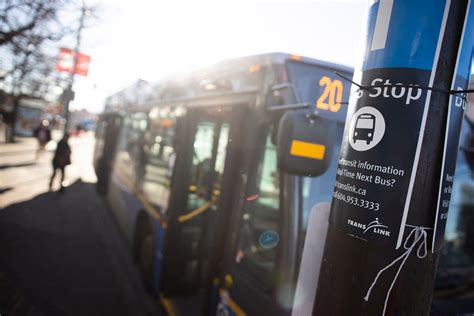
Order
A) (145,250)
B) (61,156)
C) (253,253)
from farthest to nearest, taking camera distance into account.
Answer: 1. (61,156)
2. (145,250)
3. (253,253)

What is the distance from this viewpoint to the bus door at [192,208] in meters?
4.05

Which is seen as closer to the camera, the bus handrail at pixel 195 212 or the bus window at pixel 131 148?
the bus handrail at pixel 195 212

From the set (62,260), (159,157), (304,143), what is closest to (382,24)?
(304,143)

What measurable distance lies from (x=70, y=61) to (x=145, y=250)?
7.72 metres

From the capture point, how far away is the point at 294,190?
7.95ft

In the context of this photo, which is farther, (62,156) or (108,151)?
(108,151)

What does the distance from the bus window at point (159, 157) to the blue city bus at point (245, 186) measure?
0.02 meters

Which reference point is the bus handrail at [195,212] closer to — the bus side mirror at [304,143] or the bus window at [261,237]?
the bus window at [261,237]

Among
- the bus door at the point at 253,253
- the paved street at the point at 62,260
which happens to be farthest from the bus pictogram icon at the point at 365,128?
the paved street at the point at 62,260

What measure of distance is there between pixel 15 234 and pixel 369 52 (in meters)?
6.63

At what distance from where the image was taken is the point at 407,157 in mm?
1046

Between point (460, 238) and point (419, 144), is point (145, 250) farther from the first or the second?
point (419, 144)

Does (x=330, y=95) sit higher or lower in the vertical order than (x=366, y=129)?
higher

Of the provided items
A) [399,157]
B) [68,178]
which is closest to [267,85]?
[399,157]
